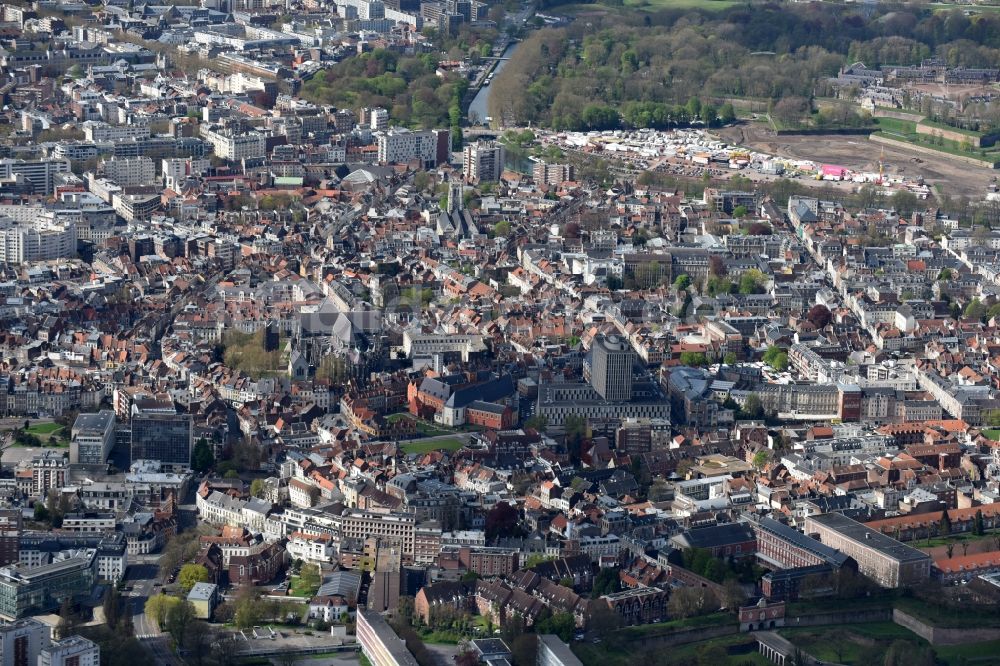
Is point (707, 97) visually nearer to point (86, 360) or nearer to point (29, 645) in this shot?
point (86, 360)

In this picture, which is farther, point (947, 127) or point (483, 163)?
point (947, 127)

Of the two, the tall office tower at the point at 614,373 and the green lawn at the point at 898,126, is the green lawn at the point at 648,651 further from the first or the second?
the green lawn at the point at 898,126

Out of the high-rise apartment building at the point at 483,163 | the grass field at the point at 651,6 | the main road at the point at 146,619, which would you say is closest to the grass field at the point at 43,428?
the main road at the point at 146,619

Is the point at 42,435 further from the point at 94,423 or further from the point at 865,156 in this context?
the point at 865,156

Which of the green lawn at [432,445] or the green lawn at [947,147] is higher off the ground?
the green lawn at [947,147]

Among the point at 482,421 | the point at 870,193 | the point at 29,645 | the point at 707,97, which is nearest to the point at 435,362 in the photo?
the point at 482,421

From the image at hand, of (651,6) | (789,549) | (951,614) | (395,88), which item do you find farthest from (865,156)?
(951,614)
